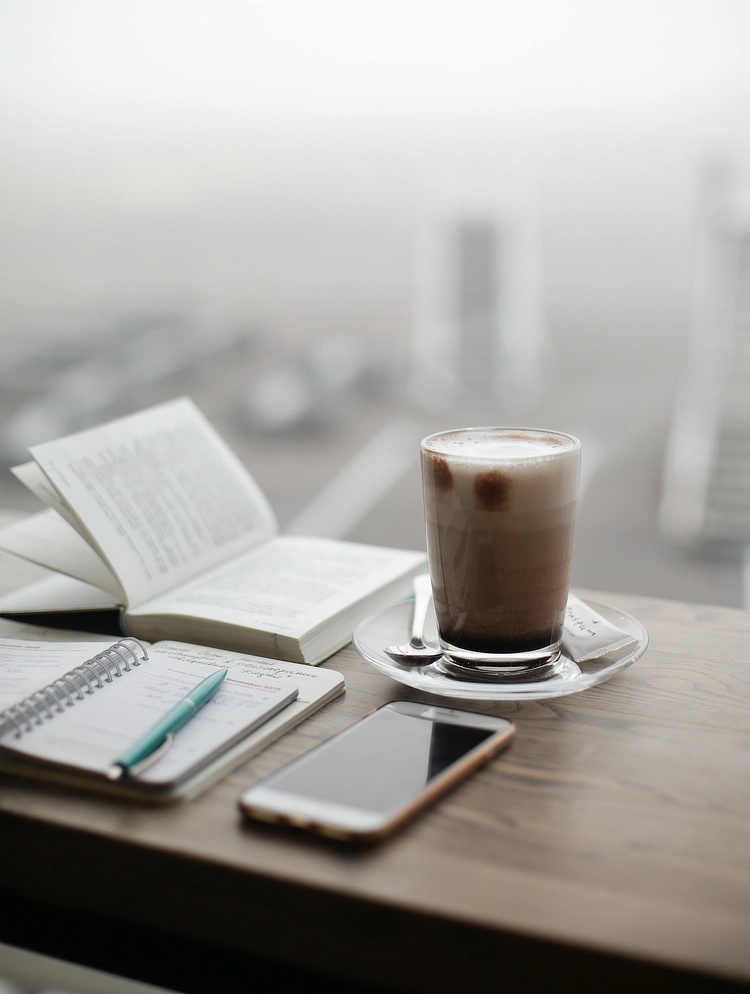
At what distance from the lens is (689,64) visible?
1.74 meters

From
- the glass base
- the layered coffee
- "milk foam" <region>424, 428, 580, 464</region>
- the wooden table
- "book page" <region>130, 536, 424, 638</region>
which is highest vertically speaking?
"milk foam" <region>424, 428, 580, 464</region>

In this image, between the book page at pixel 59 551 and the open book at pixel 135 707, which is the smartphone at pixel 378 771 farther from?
the book page at pixel 59 551

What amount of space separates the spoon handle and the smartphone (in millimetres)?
75

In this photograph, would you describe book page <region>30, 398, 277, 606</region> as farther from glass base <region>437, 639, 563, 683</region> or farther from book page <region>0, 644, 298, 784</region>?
glass base <region>437, 639, 563, 683</region>

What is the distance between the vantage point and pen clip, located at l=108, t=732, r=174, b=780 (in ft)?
1.41

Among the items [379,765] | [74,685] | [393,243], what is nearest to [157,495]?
[74,685]

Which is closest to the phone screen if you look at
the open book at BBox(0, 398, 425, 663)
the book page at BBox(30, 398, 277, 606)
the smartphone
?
the smartphone

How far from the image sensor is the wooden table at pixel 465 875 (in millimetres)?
342

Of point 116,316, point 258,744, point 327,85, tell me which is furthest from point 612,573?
point 258,744

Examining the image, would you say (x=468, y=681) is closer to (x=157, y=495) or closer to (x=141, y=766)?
(x=141, y=766)

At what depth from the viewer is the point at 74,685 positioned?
51 cm

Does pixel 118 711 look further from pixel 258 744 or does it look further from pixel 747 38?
pixel 747 38

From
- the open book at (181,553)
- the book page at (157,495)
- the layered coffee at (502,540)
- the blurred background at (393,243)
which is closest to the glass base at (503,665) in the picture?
the layered coffee at (502,540)

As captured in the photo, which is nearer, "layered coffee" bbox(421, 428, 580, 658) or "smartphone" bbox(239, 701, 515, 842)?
"smartphone" bbox(239, 701, 515, 842)
